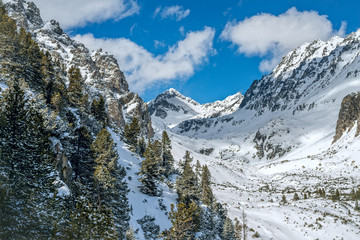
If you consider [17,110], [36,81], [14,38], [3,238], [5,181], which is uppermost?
[14,38]

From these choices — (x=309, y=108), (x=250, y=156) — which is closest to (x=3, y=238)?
(x=250, y=156)

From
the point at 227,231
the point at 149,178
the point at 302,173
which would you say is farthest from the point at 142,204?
the point at 302,173

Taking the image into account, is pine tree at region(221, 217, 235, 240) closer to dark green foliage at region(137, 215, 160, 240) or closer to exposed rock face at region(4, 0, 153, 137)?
dark green foliage at region(137, 215, 160, 240)

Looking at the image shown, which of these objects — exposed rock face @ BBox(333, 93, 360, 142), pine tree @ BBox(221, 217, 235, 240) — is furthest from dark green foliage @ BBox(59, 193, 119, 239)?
exposed rock face @ BBox(333, 93, 360, 142)

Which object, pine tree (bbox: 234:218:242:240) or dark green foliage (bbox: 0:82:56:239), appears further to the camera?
pine tree (bbox: 234:218:242:240)

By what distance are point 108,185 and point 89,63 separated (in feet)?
276

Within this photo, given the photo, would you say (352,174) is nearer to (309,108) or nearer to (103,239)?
(103,239)

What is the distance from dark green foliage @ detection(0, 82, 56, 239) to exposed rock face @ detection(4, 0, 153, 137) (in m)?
63.9

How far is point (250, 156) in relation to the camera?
17850cm

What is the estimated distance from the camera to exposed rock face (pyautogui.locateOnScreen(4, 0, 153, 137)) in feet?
297

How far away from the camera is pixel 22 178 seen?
13805 mm

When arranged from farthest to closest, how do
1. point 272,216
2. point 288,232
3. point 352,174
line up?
point 352,174 < point 272,216 < point 288,232

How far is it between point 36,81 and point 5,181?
2421 cm

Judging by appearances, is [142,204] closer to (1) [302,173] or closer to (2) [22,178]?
(2) [22,178]
